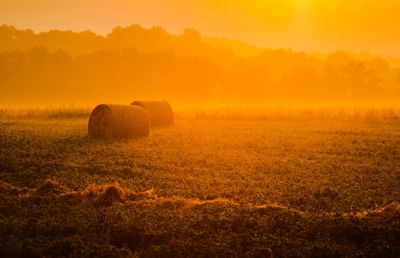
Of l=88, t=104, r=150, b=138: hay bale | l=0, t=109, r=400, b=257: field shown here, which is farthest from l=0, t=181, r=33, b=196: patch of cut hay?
l=88, t=104, r=150, b=138: hay bale

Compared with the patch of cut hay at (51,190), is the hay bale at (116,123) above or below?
above

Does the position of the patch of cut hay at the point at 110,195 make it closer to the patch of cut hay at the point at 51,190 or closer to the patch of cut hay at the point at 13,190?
the patch of cut hay at the point at 51,190

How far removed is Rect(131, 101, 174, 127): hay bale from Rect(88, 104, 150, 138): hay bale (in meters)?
4.47

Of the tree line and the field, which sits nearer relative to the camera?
the field

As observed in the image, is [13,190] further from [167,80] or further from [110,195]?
[167,80]

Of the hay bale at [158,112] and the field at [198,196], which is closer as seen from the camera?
the field at [198,196]

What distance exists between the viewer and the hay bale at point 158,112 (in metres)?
22.7

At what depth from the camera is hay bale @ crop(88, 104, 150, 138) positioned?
17234 millimetres

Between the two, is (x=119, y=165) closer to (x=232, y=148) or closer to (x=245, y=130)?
(x=232, y=148)

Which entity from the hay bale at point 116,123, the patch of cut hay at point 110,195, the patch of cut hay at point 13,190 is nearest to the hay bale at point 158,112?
the hay bale at point 116,123

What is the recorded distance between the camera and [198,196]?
9.14 metres

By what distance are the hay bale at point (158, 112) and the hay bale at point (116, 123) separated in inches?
176

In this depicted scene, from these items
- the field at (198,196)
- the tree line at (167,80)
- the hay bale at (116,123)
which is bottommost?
the field at (198,196)

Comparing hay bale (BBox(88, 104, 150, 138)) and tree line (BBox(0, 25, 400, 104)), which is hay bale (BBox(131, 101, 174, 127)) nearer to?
hay bale (BBox(88, 104, 150, 138))
